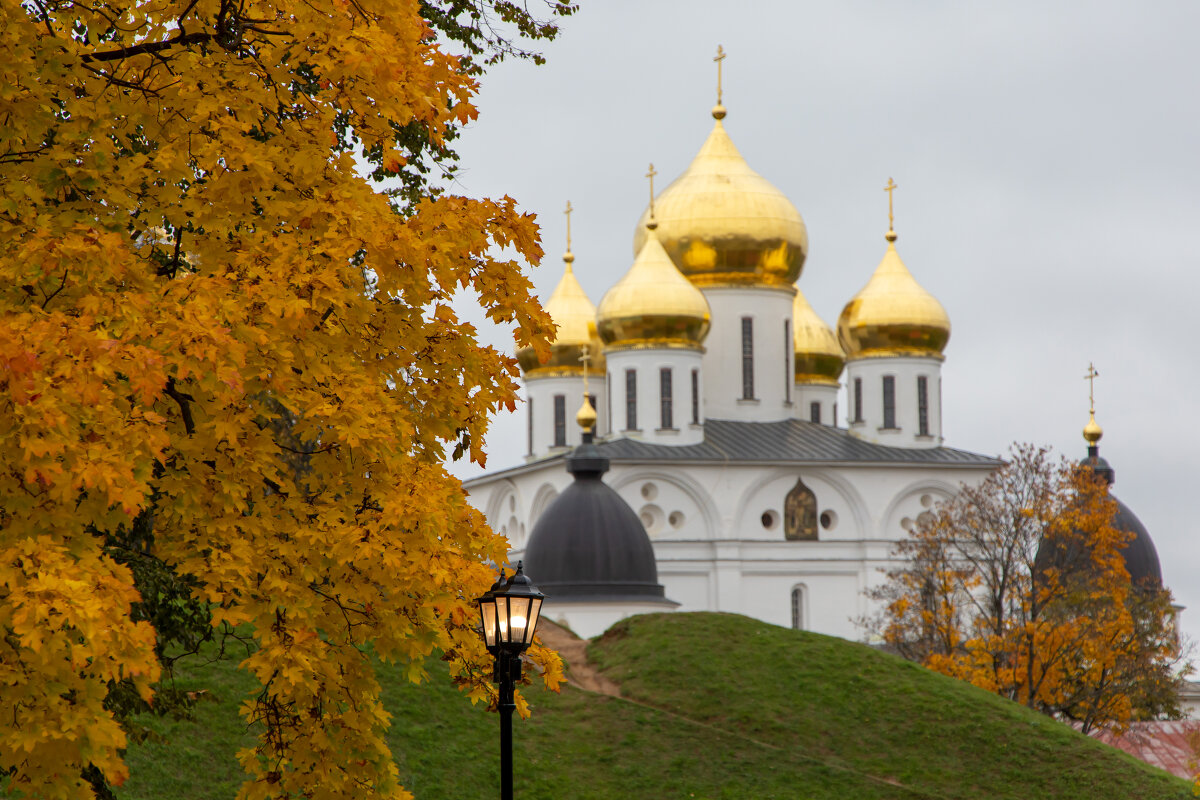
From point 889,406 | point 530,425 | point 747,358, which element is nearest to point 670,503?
point 747,358

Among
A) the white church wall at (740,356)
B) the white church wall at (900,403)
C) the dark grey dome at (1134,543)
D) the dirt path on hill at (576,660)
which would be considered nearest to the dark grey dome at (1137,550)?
the dark grey dome at (1134,543)

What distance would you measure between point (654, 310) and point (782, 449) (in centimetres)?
573

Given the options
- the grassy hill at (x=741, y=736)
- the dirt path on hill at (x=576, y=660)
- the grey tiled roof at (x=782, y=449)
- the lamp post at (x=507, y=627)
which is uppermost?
the grey tiled roof at (x=782, y=449)

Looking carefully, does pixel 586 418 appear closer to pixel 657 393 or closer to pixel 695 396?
pixel 657 393

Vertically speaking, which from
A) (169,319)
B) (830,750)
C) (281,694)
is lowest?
(830,750)

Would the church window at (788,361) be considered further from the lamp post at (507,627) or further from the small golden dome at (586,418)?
the lamp post at (507,627)

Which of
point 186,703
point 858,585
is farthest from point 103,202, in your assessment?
point 858,585

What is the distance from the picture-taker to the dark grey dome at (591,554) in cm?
3981

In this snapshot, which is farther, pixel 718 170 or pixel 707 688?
pixel 718 170

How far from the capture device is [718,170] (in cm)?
5275

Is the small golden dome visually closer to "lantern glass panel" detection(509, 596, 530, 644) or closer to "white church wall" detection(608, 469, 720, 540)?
"white church wall" detection(608, 469, 720, 540)

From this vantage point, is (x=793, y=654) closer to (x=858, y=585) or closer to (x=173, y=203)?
(x=173, y=203)

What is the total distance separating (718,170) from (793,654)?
3001cm

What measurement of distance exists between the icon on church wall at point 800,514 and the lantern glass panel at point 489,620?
42.1 m
